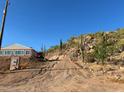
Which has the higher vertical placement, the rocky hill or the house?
the house

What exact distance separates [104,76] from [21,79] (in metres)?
11.2

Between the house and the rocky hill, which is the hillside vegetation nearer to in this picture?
the rocky hill

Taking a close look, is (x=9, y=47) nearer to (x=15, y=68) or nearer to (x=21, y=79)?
(x=15, y=68)

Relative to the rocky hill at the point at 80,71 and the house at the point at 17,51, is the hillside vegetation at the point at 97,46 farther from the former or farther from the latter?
the house at the point at 17,51

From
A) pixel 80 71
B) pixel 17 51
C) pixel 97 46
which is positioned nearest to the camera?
pixel 80 71

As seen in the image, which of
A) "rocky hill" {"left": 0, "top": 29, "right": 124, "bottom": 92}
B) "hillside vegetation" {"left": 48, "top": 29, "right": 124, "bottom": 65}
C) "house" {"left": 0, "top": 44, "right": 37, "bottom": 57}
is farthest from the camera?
"house" {"left": 0, "top": 44, "right": 37, "bottom": 57}

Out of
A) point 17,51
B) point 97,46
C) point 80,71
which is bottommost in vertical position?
point 80,71

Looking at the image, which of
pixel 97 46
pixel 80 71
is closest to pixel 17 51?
pixel 97 46

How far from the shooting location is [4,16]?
18641 mm

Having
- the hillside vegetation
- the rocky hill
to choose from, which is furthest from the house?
the hillside vegetation

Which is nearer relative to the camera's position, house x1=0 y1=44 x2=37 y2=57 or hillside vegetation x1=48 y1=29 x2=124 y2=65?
hillside vegetation x1=48 y1=29 x2=124 y2=65

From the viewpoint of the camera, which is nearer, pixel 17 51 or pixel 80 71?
pixel 80 71

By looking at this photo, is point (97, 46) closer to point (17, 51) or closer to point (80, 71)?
point (80, 71)

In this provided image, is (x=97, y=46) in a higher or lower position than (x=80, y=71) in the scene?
higher
